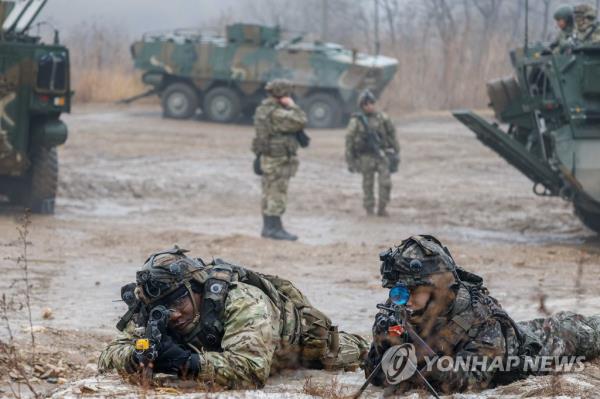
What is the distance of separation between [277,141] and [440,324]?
7094mm

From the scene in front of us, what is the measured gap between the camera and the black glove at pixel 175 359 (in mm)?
4684

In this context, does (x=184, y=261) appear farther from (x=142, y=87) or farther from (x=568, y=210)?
(x=142, y=87)

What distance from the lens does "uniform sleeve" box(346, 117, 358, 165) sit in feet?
46.0

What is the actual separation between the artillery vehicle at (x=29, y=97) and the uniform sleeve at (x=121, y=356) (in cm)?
747

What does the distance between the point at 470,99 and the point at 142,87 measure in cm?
776

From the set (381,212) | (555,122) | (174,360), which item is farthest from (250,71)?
(174,360)

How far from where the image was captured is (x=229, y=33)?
80.9 feet

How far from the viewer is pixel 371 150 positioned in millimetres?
14164

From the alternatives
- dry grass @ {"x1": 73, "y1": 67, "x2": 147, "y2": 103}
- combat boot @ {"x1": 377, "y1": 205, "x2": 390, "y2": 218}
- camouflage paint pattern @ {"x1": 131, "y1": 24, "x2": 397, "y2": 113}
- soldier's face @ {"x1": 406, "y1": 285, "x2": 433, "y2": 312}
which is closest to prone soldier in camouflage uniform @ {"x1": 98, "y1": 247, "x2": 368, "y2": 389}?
soldier's face @ {"x1": 406, "y1": 285, "x2": 433, "y2": 312}

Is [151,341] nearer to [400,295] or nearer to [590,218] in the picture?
[400,295]

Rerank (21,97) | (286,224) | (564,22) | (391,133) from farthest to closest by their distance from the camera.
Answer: (391,133), (286,224), (564,22), (21,97)

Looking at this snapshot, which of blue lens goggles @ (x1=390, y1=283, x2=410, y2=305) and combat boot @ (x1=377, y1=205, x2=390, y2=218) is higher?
blue lens goggles @ (x1=390, y1=283, x2=410, y2=305)

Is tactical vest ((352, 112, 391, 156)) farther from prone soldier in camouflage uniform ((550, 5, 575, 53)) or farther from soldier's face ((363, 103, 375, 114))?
prone soldier in camouflage uniform ((550, 5, 575, 53))

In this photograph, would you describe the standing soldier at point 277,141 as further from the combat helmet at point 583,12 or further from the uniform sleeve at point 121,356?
the uniform sleeve at point 121,356
